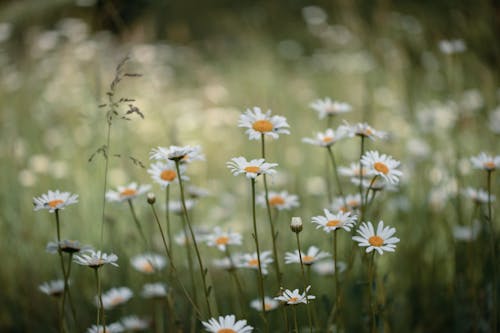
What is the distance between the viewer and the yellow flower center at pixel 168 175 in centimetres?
118

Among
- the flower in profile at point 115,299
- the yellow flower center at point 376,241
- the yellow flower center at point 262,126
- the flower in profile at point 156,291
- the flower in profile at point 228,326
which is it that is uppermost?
the yellow flower center at point 262,126

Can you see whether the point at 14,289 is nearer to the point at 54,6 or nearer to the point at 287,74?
the point at 54,6

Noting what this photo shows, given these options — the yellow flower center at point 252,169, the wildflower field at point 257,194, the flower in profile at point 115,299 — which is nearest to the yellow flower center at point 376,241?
the wildflower field at point 257,194

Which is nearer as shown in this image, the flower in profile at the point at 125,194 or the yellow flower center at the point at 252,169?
the yellow flower center at the point at 252,169

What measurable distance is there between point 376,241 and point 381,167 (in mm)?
185

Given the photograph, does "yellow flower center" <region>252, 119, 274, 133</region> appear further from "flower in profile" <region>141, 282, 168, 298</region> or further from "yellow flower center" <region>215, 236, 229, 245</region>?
"flower in profile" <region>141, 282, 168, 298</region>

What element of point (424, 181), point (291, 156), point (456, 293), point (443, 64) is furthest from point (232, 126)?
point (456, 293)

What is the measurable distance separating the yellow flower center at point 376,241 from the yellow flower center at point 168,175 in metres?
0.47

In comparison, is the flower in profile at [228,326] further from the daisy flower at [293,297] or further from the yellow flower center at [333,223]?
the yellow flower center at [333,223]

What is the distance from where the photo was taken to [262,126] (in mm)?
1062

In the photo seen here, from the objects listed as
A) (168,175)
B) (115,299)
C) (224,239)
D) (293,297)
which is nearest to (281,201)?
(224,239)

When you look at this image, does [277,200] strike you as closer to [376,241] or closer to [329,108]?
[329,108]

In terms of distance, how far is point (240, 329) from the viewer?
90 cm

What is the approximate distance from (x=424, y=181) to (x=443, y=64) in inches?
37.1
